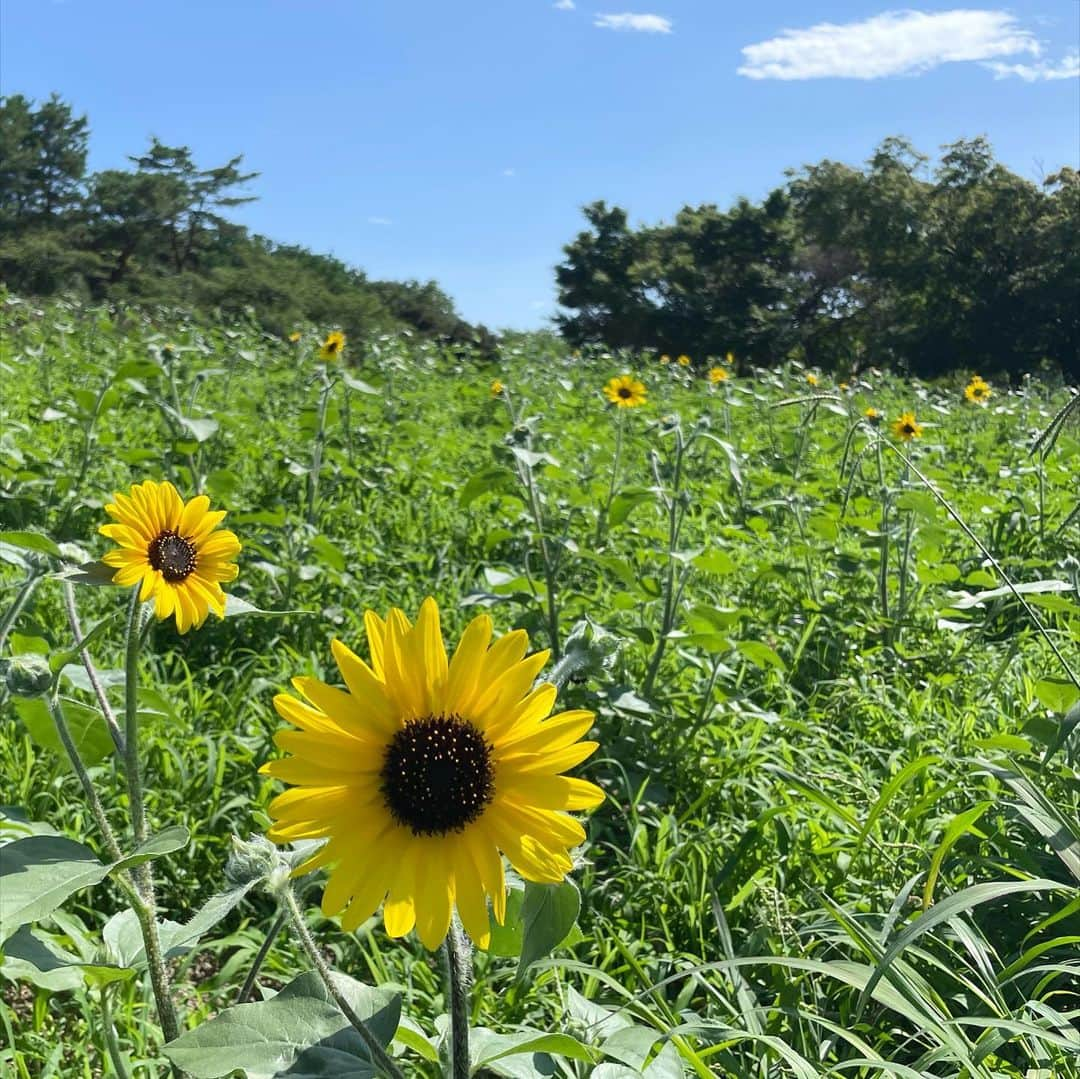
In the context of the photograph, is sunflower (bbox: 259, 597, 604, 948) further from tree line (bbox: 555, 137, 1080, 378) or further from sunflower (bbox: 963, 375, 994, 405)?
tree line (bbox: 555, 137, 1080, 378)

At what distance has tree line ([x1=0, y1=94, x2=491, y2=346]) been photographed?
1048 inches

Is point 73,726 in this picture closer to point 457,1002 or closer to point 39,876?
point 39,876

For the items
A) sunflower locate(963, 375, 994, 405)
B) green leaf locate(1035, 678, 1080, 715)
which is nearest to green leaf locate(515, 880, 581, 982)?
green leaf locate(1035, 678, 1080, 715)

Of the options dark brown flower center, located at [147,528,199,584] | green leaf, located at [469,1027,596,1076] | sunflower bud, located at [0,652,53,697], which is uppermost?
dark brown flower center, located at [147,528,199,584]

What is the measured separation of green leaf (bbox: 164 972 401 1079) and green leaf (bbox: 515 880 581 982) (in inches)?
7.4

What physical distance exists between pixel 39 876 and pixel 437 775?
0.43m

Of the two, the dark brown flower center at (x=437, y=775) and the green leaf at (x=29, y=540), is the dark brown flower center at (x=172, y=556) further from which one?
the dark brown flower center at (x=437, y=775)

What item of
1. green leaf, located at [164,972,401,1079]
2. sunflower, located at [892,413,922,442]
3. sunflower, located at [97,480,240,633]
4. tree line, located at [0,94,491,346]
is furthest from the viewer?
tree line, located at [0,94,491,346]

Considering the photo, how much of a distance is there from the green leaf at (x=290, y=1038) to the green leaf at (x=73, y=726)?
50 centimetres

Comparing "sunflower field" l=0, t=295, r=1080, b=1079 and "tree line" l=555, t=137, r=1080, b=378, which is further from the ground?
"tree line" l=555, t=137, r=1080, b=378

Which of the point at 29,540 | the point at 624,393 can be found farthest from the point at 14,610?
the point at 624,393

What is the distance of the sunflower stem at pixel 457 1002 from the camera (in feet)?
3.18

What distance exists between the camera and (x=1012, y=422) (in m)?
8.17

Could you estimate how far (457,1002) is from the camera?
97 cm
